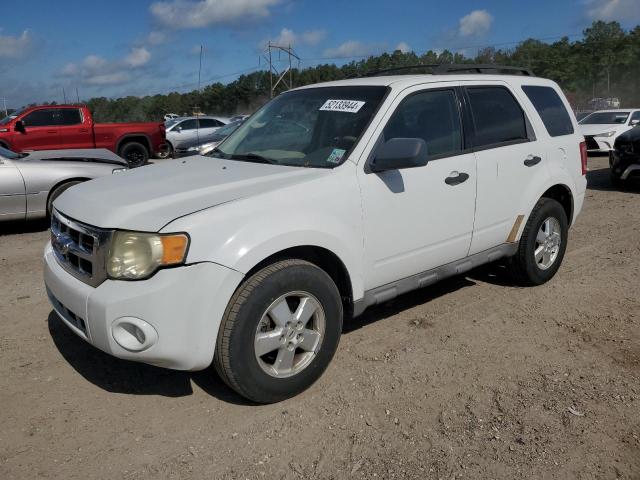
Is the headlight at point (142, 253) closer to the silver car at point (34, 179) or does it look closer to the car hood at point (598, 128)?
the silver car at point (34, 179)

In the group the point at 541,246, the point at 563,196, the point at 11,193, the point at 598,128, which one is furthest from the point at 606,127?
the point at 11,193

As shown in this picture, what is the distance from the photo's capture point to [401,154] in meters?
3.24

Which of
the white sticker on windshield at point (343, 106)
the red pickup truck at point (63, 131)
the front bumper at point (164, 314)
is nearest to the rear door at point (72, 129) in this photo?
the red pickup truck at point (63, 131)

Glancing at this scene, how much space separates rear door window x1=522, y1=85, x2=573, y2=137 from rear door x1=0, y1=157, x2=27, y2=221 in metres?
6.22

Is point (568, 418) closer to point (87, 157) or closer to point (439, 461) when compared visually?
point (439, 461)

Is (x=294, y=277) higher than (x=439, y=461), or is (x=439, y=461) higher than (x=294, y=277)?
(x=294, y=277)

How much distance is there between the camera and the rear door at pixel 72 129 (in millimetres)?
14758

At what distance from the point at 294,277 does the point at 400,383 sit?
3.25ft

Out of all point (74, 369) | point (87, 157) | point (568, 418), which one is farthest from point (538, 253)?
point (87, 157)

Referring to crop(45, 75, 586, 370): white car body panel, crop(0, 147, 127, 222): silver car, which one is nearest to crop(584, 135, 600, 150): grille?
crop(45, 75, 586, 370): white car body panel

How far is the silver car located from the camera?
7.13 metres

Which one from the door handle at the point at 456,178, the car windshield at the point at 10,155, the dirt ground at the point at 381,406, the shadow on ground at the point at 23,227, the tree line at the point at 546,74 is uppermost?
the tree line at the point at 546,74

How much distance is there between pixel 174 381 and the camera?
3.42 meters

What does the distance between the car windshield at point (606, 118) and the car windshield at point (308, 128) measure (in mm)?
14227
